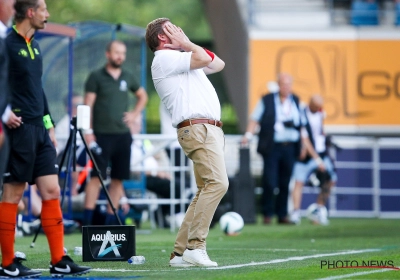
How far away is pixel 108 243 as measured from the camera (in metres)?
8.76

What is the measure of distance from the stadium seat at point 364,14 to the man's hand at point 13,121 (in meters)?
17.6

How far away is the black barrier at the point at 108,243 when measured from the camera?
342 inches

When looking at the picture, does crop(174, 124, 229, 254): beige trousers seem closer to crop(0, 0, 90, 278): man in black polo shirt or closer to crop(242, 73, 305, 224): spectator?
crop(0, 0, 90, 278): man in black polo shirt

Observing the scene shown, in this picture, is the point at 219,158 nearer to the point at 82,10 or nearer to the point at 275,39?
the point at 275,39

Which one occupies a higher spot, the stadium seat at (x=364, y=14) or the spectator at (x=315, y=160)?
the stadium seat at (x=364, y=14)

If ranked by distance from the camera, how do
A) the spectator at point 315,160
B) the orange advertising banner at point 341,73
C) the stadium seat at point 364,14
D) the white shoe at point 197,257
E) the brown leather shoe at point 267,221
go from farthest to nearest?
the stadium seat at point 364,14, the orange advertising banner at point 341,73, the spectator at point 315,160, the brown leather shoe at point 267,221, the white shoe at point 197,257

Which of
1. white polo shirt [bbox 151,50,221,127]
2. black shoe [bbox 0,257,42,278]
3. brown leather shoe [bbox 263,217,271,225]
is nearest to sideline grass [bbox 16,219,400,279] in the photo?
black shoe [bbox 0,257,42,278]

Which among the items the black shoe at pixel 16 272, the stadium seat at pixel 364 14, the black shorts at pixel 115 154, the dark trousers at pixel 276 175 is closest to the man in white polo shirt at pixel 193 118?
the black shoe at pixel 16 272

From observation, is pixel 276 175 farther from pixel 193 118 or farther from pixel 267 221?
pixel 193 118

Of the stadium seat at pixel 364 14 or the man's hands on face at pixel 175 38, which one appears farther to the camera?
the stadium seat at pixel 364 14

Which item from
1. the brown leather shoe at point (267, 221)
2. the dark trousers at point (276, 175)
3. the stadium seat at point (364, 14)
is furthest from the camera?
the stadium seat at point (364, 14)

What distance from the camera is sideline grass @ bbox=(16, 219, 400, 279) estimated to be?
7.69 m

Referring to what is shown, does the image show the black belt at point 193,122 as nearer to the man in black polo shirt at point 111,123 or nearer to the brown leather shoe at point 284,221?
the man in black polo shirt at point 111,123

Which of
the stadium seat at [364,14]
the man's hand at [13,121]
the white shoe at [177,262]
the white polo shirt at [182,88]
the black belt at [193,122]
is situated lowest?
the white shoe at [177,262]
